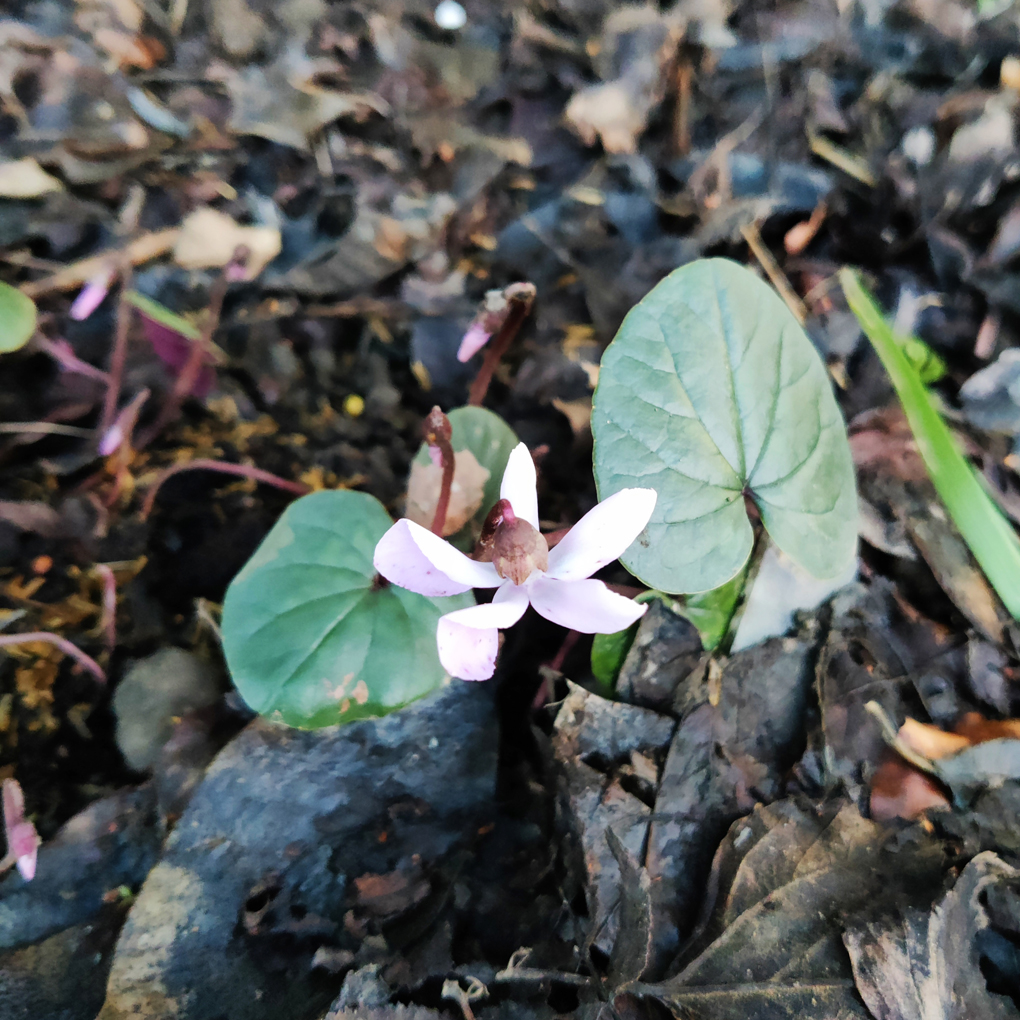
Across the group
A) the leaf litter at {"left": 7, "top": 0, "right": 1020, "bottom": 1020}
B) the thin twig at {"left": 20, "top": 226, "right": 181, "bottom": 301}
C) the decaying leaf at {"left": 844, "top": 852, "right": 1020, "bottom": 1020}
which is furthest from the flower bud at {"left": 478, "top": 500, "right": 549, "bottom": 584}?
the thin twig at {"left": 20, "top": 226, "right": 181, "bottom": 301}

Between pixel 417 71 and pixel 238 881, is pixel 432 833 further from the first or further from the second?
pixel 417 71

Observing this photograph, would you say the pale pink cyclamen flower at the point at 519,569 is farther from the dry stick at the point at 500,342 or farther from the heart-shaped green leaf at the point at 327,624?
the dry stick at the point at 500,342

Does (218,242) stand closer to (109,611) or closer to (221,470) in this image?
(221,470)

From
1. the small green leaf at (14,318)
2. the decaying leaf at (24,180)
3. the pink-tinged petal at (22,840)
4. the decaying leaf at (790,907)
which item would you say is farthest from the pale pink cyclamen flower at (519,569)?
the decaying leaf at (24,180)

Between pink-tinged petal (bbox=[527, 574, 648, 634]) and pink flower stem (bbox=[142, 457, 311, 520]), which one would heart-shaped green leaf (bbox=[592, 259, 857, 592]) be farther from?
pink flower stem (bbox=[142, 457, 311, 520])

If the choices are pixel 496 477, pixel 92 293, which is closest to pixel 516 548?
pixel 496 477
